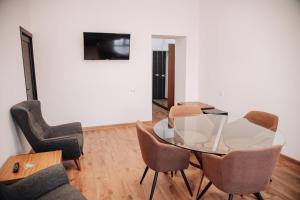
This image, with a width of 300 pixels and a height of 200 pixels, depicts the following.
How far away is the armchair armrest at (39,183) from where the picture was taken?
5.38ft

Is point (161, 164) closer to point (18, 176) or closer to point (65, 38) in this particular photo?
point (18, 176)

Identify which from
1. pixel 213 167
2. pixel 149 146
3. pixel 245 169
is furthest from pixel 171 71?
pixel 245 169

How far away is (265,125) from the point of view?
278 centimetres

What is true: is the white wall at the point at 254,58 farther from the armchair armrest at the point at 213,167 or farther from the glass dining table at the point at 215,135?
the armchair armrest at the point at 213,167

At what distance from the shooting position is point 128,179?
2.75 m

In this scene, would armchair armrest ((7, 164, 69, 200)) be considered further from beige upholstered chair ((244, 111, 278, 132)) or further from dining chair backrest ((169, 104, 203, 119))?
beige upholstered chair ((244, 111, 278, 132))

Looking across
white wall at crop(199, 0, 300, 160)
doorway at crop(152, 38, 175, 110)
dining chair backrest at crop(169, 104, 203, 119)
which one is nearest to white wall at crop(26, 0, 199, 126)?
white wall at crop(199, 0, 300, 160)

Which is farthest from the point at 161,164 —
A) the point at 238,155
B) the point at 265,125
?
the point at 265,125

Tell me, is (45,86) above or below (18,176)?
above

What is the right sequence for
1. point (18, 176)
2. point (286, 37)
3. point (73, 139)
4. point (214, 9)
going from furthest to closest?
point (214, 9), point (286, 37), point (73, 139), point (18, 176)

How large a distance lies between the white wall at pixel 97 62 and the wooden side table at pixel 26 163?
7.42 feet

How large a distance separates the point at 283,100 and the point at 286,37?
0.98 m

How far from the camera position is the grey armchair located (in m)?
2.49

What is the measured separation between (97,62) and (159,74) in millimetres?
3993
